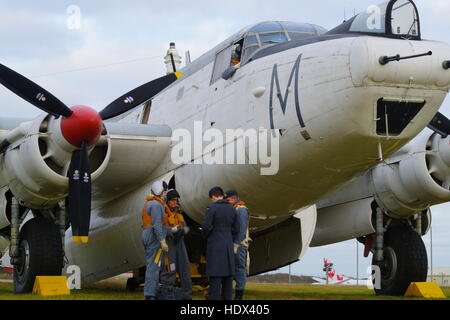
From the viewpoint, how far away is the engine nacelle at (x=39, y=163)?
11289mm

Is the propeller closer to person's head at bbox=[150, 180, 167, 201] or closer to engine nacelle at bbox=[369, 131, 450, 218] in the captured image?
person's head at bbox=[150, 180, 167, 201]

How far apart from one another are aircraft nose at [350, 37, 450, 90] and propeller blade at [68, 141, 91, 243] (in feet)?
15.3

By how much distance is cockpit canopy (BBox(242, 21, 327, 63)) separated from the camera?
1092 cm

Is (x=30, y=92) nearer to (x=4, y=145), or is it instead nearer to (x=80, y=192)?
(x=4, y=145)

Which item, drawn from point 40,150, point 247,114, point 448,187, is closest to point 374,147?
point 247,114

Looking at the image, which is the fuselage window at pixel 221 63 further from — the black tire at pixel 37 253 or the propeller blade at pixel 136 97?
the black tire at pixel 37 253

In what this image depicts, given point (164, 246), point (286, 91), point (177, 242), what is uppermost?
point (286, 91)

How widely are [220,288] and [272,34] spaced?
13.7 ft

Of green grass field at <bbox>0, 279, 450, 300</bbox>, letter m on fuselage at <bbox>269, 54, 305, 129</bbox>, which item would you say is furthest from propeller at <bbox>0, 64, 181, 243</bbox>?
letter m on fuselage at <bbox>269, 54, 305, 129</bbox>

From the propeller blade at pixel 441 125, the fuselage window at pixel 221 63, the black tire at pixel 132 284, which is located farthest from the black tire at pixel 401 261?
the fuselage window at pixel 221 63

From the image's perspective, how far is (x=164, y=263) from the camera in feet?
29.1

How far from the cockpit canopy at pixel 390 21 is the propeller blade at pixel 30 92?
465cm

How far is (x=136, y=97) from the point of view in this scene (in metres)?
Result: 13.9

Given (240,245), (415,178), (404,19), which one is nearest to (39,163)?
(240,245)
